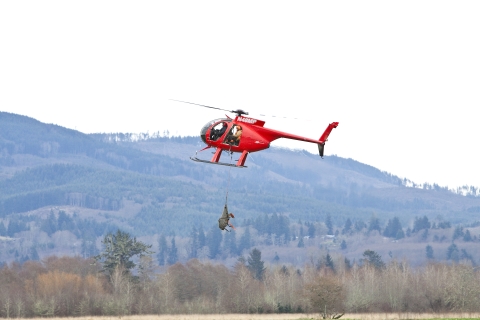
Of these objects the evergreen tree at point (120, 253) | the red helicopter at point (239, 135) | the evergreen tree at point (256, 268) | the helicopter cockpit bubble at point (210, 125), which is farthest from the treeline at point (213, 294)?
the helicopter cockpit bubble at point (210, 125)

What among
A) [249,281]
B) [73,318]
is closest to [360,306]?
[249,281]

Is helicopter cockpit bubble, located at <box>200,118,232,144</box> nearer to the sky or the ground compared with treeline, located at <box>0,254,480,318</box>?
nearer to the sky

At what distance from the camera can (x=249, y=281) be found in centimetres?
12888

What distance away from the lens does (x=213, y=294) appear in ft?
397

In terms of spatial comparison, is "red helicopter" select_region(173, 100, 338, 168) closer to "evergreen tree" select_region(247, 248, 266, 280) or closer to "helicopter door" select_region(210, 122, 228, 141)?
"helicopter door" select_region(210, 122, 228, 141)

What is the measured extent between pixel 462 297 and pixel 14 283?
165ft

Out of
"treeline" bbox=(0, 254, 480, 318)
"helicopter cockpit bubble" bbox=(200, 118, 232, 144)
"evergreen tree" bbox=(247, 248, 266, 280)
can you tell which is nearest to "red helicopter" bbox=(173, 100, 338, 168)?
"helicopter cockpit bubble" bbox=(200, 118, 232, 144)

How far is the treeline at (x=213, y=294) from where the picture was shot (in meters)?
101

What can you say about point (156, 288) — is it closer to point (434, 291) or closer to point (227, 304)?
point (227, 304)

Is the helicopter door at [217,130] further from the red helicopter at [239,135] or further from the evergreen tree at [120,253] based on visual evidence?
the evergreen tree at [120,253]

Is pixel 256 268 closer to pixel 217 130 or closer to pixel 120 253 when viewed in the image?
pixel 120 253

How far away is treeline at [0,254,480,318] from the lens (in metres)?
101

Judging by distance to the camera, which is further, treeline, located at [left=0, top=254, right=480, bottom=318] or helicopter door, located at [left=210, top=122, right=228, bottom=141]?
treeline, located at [left=0, top=254, right=480, bottom=318]

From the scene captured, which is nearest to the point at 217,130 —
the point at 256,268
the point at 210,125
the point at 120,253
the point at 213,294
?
the point at 210,125
